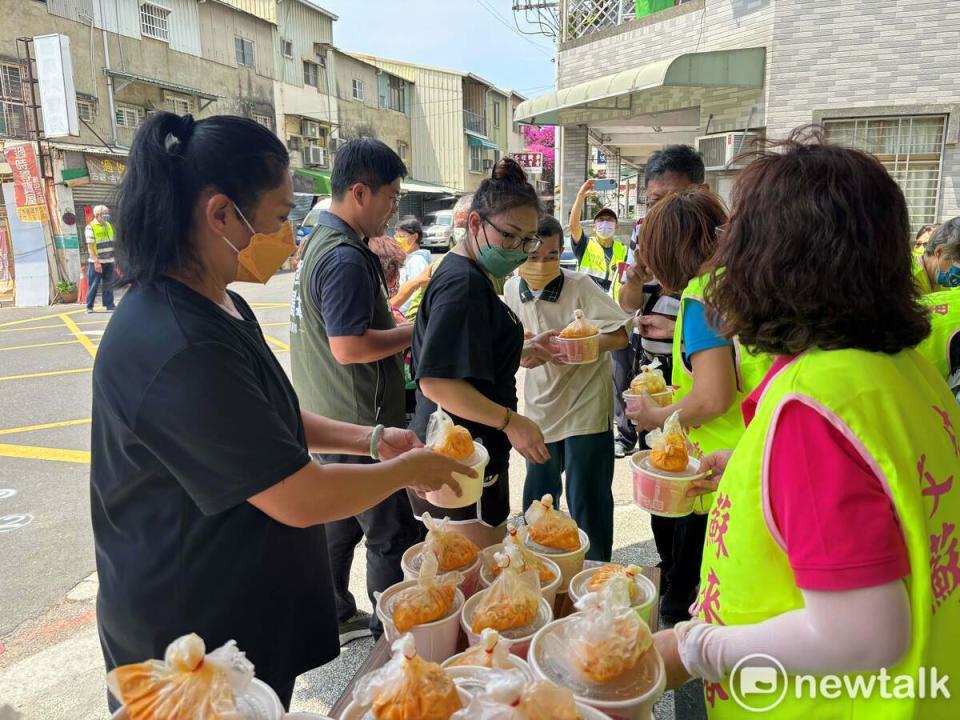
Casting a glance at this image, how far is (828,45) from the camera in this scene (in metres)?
8.30

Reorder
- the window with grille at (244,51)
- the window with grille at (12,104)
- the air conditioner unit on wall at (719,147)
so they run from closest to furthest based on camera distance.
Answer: the air conditioner unit on wall at (719,147)
the window with grille at (12,104)
the window with grille at (244,51)

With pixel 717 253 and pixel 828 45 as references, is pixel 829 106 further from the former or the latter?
pixel 717 253

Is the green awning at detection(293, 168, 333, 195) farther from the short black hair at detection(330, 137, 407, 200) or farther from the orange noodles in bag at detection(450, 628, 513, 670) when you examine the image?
the orange noodles in bag at detection(450, 628, 513, 670)

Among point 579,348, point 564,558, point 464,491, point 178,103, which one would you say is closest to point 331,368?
point 464,491

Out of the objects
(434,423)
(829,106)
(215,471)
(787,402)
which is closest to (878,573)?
(787,402)

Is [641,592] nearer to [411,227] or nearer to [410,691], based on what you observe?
[410,691]

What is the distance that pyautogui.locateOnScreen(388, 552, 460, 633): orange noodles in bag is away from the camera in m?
1.56

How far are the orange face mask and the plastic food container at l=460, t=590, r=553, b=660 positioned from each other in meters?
1.00

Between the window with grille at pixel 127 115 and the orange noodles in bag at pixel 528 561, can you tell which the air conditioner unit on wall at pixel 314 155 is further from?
the orange noodles in bag at pixel 528 561

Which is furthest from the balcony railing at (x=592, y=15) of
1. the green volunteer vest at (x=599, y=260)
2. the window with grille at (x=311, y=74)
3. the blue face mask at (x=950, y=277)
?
the window with grille at (x=311, y=74)

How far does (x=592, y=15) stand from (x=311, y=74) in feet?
57.0

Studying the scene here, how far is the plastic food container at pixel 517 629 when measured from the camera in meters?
1.51

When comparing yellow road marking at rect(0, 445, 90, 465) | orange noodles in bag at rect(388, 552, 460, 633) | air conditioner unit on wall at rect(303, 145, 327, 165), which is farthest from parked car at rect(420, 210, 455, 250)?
orange noodles in bag at rect(388, 552, 460, 633)

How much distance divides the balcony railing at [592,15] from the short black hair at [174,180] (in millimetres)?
11349
